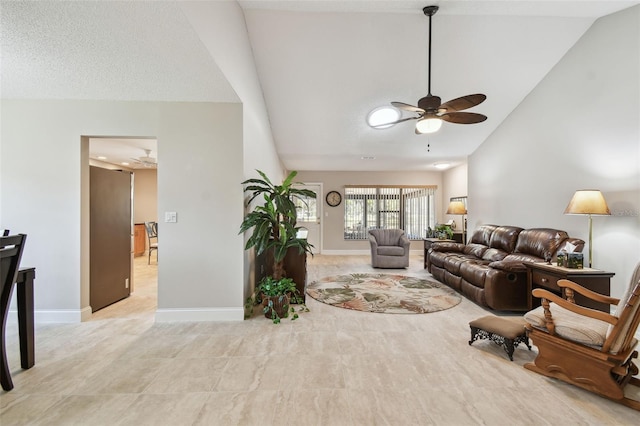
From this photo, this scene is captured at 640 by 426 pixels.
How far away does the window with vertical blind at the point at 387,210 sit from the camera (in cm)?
805

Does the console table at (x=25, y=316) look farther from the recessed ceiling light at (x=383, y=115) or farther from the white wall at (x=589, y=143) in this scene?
the white wall at (x=589, y=143)

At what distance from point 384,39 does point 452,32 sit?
80cm

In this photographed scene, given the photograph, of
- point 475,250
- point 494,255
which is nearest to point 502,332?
point 494,255

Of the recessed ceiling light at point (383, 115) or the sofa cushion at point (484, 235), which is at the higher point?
the recessed ceiling light at point (383, 115)

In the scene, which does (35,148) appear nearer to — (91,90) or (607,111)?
(91,90)

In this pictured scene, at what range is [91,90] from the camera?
2914 millimetres

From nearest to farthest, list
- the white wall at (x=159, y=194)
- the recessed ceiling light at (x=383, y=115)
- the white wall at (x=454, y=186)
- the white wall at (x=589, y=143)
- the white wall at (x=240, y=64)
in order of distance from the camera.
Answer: the white wall at (x=240, y=64)
the white wall at (x=589, y=143)
the white wall at (x=159, y=194)
the recessed ceiling light at (x=383, y=115)
the white wall at (x=454, y=186)

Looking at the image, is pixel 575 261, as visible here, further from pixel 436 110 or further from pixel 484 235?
pixel 436 110

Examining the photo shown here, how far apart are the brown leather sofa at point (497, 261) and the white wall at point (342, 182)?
123 inches

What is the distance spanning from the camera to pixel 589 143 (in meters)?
3.43

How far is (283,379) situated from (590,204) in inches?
137

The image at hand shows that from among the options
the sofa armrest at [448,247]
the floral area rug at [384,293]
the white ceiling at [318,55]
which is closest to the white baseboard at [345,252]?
the floral area rug at [384,293]

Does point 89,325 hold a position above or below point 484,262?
below

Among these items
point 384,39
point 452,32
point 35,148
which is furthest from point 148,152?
point 452,32
